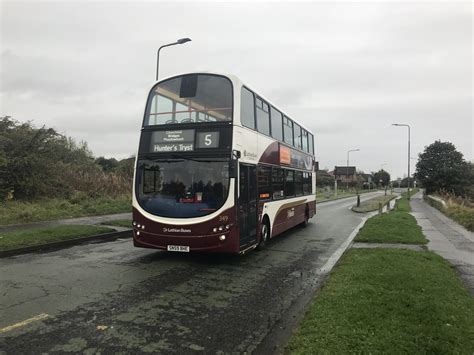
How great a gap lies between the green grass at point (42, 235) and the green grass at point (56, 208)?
11.9 feet

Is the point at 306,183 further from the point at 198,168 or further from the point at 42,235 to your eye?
the point at 42,235

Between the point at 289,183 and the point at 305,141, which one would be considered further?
the point at 305,141

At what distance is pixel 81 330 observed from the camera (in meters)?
4.74

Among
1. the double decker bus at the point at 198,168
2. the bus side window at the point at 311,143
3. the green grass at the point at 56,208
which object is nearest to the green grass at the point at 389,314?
the double decker bus at the point at 198,168

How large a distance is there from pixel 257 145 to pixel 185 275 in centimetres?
402

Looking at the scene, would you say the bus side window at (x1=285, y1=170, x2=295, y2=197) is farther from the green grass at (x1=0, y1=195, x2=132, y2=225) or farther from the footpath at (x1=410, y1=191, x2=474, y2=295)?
the green grass at (x1=0, y1=195, x2=132, y2=225)

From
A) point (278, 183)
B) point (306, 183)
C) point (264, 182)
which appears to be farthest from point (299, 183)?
point (264, 182)

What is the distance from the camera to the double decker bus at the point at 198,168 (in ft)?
28.0

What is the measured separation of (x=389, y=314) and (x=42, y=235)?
9.70 m

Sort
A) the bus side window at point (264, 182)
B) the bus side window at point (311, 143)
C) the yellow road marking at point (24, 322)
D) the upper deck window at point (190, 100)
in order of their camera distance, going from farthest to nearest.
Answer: the bus side window at point (311, 143), the bus side window at point (264, 182), the upper deck window at point (190, 100), the yellow road marking at point (24, 322)

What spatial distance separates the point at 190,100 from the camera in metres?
9.20

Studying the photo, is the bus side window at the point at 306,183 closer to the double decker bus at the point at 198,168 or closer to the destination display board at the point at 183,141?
the double decker bus at the point at 198,168

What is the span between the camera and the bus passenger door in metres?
9.09

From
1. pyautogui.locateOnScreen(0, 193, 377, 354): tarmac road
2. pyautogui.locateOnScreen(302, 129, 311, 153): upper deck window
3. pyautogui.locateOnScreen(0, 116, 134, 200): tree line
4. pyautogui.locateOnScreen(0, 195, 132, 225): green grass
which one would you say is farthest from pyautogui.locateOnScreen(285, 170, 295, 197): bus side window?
pyautogui.locateOnScreen(0, 116, 134, 200): tree line
